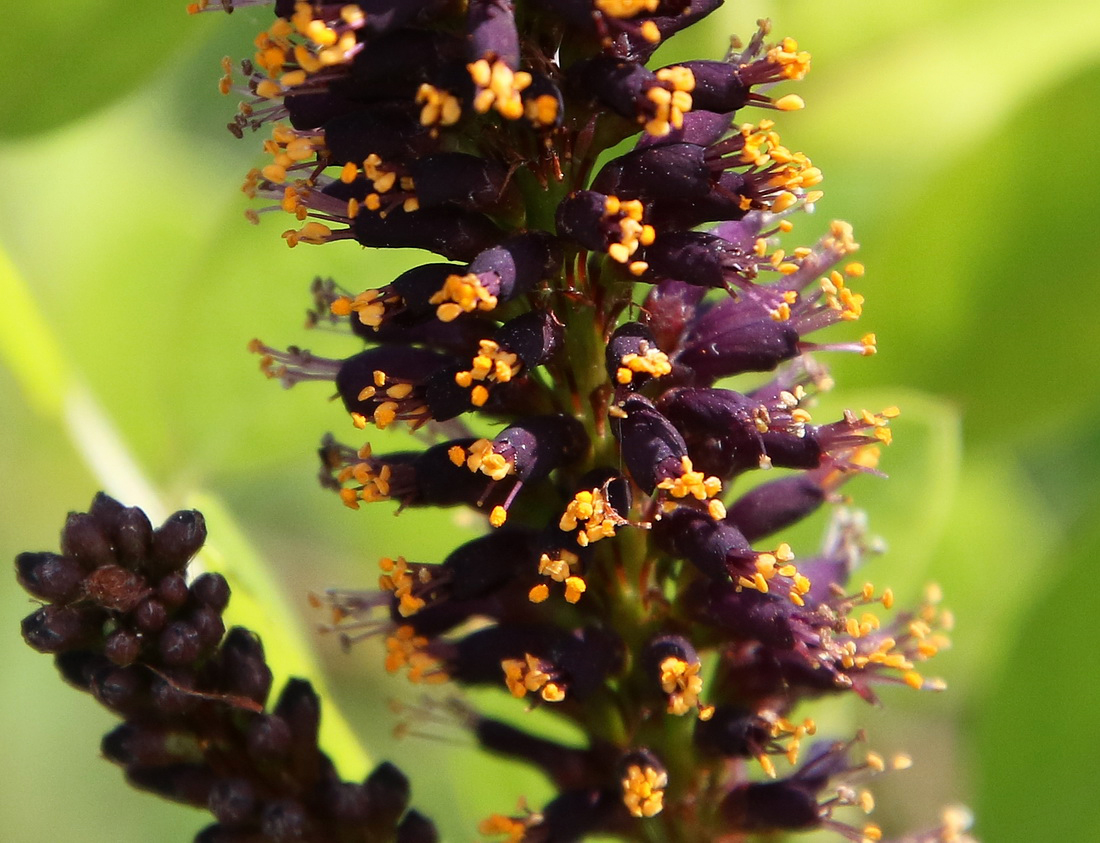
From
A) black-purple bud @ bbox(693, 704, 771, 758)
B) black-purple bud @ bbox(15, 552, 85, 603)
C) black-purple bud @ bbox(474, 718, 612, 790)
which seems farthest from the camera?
black-purple bud @ bbox(474, 718, 612, 790)

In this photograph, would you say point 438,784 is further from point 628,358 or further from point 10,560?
point 628,358

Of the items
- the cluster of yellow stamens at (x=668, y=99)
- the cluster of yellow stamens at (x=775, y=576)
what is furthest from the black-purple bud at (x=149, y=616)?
the cluster of yellow stamens at (x=668, y=99)

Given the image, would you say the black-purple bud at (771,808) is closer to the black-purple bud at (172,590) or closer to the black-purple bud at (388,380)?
the black-purple bud at (388,380)

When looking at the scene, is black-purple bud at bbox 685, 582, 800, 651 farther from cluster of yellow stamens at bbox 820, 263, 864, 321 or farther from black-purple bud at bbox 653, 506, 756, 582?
cluster of yellow stamens at bbox 820, 263, 864, 321

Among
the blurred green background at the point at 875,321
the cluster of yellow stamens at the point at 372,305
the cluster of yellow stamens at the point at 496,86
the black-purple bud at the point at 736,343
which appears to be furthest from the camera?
the blurred green background at the point at 875,321

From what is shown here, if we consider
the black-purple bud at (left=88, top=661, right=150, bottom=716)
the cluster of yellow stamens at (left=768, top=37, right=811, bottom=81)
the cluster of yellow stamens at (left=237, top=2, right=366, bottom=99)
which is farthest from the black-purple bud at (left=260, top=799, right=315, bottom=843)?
the cluster of yellow stamens at (left=768, top=37, right=811, bottom=81)

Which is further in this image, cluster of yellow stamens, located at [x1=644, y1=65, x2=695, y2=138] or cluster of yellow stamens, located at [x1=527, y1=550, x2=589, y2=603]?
cluster of yellow stamens, located at [x1=527, y1=550, x2=589, y2=603]

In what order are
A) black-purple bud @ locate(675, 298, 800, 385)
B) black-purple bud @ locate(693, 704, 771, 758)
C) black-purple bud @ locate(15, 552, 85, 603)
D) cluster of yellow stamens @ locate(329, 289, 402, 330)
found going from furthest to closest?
1. black-purple bud @ locate(693, 704, 771, 758)
2. black-purple bud @ locate(675, 298, 800, 385)
3. cluster of yellow stamens @ locate(329, 289, 402, 330)
4. black-purple bud @ locate(15, 552, 85, 603)
